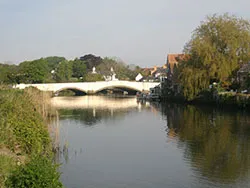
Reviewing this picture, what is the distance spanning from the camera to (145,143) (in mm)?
23812

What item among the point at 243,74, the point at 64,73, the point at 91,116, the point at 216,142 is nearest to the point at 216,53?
the point at 243,74

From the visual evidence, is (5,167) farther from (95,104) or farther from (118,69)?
(118,69)

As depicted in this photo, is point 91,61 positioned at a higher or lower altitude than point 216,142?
higher

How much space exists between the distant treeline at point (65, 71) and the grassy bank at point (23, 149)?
142ft

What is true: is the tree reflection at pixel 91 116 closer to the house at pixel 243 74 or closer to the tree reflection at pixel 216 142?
the tree reflection at pixel 216 142

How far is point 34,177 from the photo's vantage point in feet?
32.2

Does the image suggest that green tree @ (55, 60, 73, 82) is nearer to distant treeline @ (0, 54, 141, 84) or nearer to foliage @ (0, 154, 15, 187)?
distant treeline @ (0, 54, 141, 84)

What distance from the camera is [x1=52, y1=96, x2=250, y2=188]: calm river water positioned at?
612 inches

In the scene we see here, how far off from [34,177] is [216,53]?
40124 mm

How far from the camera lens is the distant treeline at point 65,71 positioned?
77438mm

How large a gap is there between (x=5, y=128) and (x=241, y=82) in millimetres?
37060

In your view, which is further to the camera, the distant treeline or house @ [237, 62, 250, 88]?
the distant treeline

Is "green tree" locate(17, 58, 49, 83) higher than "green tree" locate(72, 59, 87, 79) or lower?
lower

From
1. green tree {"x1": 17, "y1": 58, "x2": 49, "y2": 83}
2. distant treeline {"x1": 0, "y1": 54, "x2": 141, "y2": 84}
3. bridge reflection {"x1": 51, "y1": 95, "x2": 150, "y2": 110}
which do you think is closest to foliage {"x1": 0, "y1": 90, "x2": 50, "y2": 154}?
bridge reflection {"x1": 51, "y1": 95, "x2": 150, "y2": 110}
